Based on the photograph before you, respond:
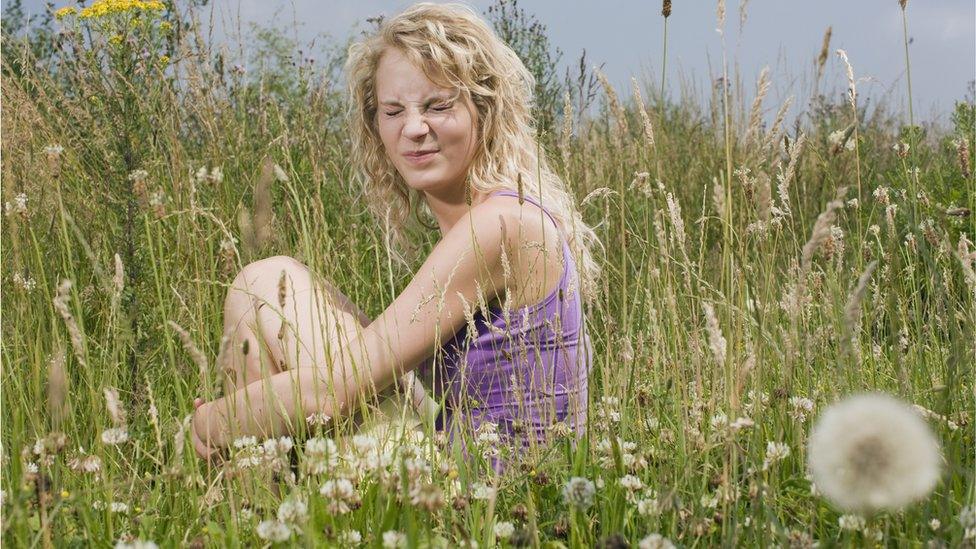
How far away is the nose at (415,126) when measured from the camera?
282 centimetres

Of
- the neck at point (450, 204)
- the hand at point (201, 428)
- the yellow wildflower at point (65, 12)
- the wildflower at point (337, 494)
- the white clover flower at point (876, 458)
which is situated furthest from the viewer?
the yellow wildflower at point (65, 12)

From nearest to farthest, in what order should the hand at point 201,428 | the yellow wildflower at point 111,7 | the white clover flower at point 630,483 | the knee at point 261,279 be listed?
the white clover flower at point 630,483
the hand at point 201,428
the knee at point 261,279
the yellow wildflower at point 111,7

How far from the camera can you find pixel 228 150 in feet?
14.0

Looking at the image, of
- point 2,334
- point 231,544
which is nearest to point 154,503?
point 231,544

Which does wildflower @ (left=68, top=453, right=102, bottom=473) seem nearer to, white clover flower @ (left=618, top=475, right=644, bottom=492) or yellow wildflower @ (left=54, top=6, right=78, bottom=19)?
white clover flower @ (left=618, top=475, right=644, bottom=492)

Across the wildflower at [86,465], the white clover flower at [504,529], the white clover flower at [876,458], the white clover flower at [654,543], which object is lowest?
the white clover flower at [504,529]

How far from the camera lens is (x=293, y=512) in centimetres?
158

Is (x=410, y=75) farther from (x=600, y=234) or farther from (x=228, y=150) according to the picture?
(x=600, y=234)

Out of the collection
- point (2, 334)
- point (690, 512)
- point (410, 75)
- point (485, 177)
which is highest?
point (410, 75)

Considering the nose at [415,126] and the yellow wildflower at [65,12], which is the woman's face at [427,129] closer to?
the nose at [415,126]

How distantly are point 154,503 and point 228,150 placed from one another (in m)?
2.63

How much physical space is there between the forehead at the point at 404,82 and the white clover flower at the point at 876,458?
6.72 ft

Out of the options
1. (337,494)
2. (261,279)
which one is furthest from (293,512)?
(261,279)

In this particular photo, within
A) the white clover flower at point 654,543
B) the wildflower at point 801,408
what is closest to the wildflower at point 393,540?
the white clover flower at point 654,543
